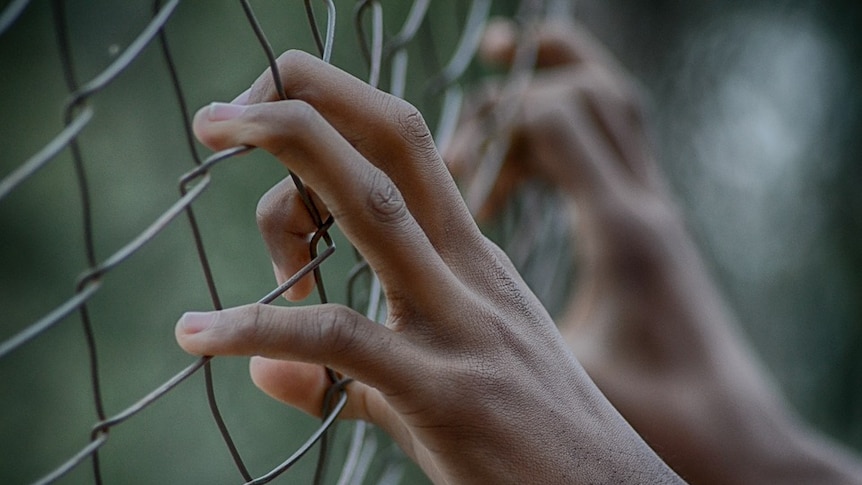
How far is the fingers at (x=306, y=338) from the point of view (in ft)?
1.16

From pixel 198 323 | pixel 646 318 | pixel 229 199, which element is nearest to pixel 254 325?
pixel 198 323

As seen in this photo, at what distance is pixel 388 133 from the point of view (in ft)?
1.29

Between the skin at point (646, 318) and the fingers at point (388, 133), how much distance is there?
541mm

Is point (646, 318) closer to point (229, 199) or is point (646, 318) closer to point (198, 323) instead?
point (198, 323)

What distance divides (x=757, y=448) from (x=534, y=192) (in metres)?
0.36

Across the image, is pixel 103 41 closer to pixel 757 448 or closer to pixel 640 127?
pixel 640 127

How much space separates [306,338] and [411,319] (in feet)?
0.16

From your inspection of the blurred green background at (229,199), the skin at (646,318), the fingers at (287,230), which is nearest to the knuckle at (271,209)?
the fingers at (287,230)

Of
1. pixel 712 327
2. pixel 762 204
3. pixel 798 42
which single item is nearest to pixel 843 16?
pixel 798 42

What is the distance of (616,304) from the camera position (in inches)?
38.7

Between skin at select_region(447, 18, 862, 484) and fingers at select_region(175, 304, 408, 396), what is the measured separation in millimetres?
577

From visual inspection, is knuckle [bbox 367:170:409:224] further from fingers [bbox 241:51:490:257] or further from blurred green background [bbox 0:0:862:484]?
blurred green background [bbox 0:0:862:484]

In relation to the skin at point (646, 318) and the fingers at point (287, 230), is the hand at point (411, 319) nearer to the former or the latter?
the fingers at point (287, 230)

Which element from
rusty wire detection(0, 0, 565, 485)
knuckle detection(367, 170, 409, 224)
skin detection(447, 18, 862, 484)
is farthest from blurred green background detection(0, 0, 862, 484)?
knuckle detection(367, 170, 409, 224)
